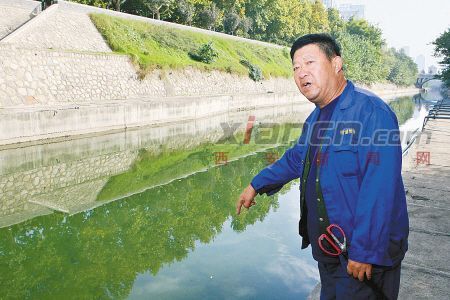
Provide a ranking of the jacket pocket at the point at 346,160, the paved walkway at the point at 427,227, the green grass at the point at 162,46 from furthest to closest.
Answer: the green grass at the point at 162,46
the paved walkway at the point at 427,227
the jacket pocket at the point at 346,160

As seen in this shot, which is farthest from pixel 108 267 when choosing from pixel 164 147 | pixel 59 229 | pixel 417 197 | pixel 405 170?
pixel 164 147

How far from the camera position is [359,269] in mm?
2021

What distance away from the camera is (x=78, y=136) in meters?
13.6

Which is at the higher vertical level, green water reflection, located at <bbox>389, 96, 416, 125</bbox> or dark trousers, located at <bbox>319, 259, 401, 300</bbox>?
dark trousers, located at <bbox>319, 259, 401, 300</bbox>

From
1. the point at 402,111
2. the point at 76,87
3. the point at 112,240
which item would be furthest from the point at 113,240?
the point at 402,111

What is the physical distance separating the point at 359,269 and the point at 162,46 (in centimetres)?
2587

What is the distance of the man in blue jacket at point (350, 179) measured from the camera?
1.98 metres

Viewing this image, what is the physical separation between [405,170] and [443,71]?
2384cm

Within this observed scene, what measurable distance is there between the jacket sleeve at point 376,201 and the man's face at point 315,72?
1.26ft

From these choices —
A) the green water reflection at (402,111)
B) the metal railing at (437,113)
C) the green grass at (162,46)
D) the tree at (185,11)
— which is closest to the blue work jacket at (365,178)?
the metal railing at (437,113)

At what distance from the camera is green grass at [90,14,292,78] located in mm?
22062

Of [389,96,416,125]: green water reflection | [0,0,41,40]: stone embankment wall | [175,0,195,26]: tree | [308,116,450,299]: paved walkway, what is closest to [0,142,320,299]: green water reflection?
[308,116,450,299]: paved walkway

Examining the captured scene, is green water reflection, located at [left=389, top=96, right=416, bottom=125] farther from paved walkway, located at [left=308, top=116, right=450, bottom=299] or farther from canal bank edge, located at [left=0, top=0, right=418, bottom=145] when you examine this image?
paved walkway, located at [left=308, top=116, right=450, bottom=299]

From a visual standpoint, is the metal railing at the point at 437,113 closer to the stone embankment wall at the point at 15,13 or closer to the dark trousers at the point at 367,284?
the dark trousers at the point at 367,284
